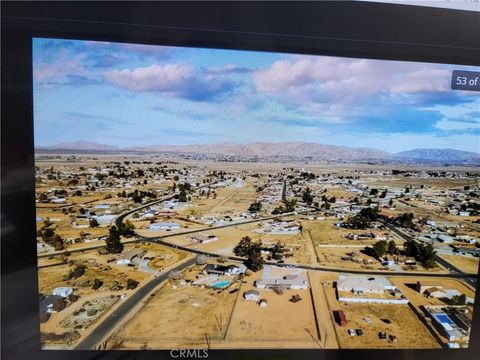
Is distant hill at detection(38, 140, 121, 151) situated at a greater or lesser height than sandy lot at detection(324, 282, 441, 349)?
greater


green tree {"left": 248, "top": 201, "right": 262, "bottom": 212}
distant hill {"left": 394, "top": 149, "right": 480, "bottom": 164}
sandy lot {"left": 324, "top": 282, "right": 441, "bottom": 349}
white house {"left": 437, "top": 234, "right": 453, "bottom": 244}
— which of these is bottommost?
sandy lot {"left": 324, "top": 282, "right": 441, "bottom": 349}

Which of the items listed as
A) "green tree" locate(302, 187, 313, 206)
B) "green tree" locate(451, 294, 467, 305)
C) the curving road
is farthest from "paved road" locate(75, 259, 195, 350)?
"green tree" locate(451, 294, 467, 305)

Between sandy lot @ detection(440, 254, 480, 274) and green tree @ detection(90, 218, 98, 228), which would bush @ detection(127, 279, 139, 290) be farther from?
sandy lot @ detection(440, 254, 480, 274)

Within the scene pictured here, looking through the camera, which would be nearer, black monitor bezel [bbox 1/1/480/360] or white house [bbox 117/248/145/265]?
black monitor bezel [bbox 1/1/480/360]

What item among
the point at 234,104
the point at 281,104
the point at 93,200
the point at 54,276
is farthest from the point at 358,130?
the point at 54,276

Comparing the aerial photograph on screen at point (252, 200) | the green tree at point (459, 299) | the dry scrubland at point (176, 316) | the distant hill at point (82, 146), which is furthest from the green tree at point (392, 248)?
the distant hill at point (82, 146)

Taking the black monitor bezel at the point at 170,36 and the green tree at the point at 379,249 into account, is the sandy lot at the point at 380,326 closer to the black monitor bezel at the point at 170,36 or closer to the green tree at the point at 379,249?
the green tree at the point at 379,249

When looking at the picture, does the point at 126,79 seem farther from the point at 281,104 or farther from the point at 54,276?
the point at 54,276
